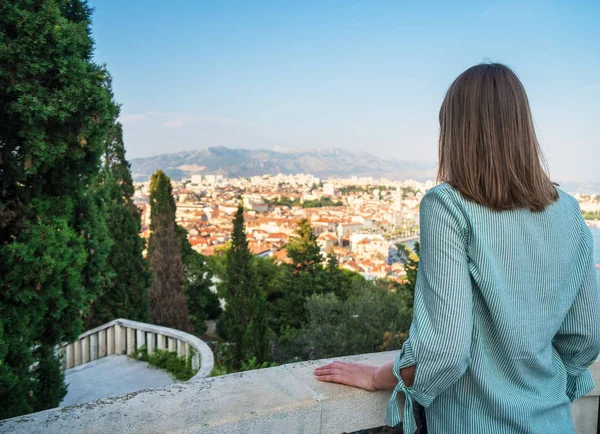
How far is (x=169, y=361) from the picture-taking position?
590 cm

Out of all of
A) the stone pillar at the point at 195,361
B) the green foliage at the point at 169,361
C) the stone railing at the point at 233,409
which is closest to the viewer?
the stone railing at the point at 233,409

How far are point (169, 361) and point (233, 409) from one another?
5.28 m

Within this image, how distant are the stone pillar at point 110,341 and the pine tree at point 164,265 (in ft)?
22.3

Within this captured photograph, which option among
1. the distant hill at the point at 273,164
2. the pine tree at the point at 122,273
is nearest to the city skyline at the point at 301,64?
the pine tree at the point at 122,273

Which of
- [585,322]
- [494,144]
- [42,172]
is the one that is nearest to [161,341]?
[42,172]

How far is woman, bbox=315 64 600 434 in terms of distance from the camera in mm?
815

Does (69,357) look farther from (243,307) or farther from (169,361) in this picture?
(243,307)

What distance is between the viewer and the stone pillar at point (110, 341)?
6684mm

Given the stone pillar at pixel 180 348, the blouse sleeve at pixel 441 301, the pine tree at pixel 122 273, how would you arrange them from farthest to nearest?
the pine tree at pixel 122 273 < the stone pillar at pixel 180 348 < the blouse sleeve at pixel 441 301

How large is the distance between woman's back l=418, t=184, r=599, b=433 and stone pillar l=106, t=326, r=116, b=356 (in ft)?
21.6

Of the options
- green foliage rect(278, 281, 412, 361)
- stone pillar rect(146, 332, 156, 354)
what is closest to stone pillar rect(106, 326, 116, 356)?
stone pillar rect(146, 332, 156, 354)

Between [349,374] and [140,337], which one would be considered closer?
[349,374]

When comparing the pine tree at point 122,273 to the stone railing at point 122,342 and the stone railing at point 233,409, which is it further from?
the stone railing at point 233,409

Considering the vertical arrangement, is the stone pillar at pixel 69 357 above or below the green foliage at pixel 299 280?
above
